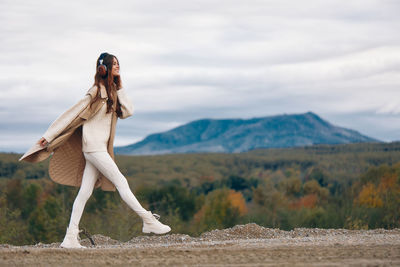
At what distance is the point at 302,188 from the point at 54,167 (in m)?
77.2

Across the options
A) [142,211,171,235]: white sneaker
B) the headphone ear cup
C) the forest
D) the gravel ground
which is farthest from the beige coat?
the forest

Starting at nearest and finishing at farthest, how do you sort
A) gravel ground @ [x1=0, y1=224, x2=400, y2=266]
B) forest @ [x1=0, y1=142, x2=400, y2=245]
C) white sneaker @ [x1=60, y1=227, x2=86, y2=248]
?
1. gravel ground @ [x1=0, y1=224, x2=400, y2=266]
2. white sneaker @ [x1=60, y1=227, x2=86, y2=248]
3. forest @ [x1=0, y1=142, x2=400, y2=245]

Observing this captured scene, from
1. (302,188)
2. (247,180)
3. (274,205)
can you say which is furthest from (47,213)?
(247,180)

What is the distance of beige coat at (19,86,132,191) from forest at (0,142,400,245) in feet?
20.0

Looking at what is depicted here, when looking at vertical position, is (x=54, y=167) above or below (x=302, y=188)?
above

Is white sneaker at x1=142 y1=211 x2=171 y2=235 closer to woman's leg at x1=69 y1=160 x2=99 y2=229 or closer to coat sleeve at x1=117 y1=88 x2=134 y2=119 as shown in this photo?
woman's leg at x1=69 y1=160 x2=99 y2=229

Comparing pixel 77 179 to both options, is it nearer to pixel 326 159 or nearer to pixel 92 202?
pixel 92 202

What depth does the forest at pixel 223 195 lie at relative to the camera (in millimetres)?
33375

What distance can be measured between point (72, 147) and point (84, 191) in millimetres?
906

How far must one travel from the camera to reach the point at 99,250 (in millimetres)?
8922

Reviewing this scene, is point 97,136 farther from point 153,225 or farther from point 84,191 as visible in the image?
point 153,225

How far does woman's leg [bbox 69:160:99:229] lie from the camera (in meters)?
9.95

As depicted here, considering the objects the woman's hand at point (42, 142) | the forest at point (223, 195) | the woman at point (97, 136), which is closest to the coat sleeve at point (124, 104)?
the woman at point (97, 136)

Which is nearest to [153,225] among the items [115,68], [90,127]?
[90,127]
